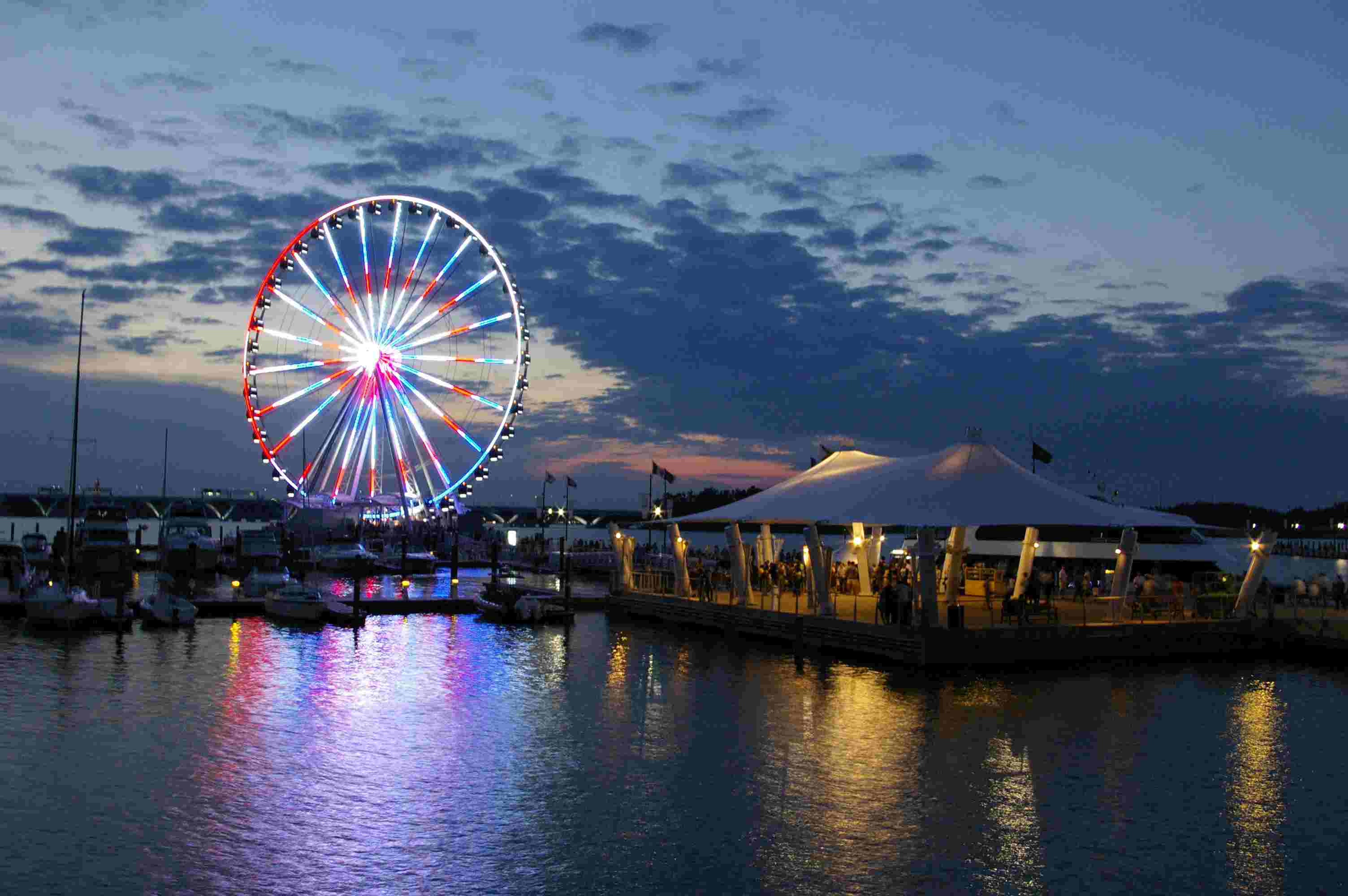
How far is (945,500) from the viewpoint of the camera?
28875 mm

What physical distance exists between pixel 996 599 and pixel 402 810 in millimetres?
23059

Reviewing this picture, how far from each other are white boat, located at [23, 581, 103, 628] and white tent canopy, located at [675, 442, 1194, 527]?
1724cm

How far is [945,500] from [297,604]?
19.9m

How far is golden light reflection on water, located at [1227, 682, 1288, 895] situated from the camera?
1399 cm

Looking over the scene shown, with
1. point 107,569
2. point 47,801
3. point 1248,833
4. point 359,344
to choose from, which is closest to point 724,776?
point 1248,833

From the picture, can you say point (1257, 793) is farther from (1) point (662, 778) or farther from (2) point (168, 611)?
(2) point (168, 611)

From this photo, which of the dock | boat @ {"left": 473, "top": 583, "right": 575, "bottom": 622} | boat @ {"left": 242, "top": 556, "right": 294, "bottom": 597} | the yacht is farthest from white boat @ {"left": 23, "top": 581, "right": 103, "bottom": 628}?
the dock

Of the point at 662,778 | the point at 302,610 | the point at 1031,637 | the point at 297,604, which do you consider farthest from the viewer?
the point at 297,604

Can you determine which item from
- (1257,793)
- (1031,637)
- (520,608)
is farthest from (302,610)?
(1257,793)

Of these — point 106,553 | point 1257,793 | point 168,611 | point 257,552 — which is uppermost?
point 257,552

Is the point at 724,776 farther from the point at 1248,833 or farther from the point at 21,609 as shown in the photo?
the point at 21,609

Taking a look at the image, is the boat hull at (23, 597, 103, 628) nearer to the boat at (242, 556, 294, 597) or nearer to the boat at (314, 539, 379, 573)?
the boat at (242, 556, 294, 597)

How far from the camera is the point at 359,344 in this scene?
155 ft

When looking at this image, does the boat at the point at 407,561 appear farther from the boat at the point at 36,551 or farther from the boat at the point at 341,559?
the boat at the point at 36,551
